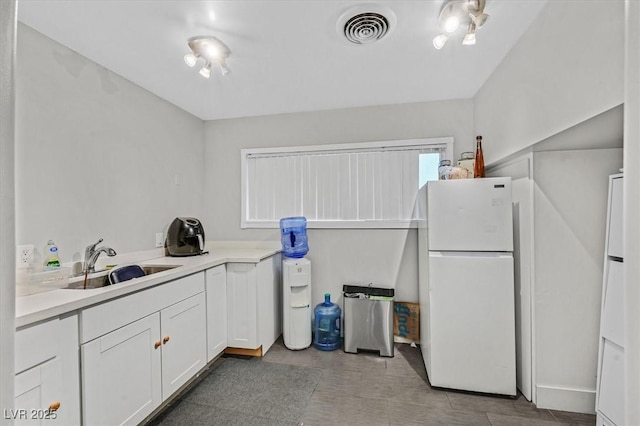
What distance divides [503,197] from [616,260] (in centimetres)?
67

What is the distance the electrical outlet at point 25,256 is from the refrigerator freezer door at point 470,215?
252cm

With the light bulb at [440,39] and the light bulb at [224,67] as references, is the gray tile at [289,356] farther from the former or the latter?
the light bulb at [440,39]

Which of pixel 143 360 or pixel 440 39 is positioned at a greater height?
pixel 440 39

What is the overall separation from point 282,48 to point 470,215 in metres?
1.75

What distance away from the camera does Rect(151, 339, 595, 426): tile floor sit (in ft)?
5.82

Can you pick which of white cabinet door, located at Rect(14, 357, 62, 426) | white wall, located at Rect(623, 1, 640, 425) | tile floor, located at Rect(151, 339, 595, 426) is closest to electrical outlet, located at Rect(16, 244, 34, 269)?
white cabinet door, located at Rect(14, 357, 62, 426)

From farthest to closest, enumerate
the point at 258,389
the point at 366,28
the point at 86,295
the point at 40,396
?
the point at 258,389
the point at 366,28
the point at 86,295
the point at 40,396

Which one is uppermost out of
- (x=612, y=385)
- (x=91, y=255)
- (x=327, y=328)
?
(x=91, y=255)

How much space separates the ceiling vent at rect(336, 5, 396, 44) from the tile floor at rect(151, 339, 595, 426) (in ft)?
7.85

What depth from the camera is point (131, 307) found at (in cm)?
158

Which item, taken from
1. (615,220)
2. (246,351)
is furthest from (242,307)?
(615,220)

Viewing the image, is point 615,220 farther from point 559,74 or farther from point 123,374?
point 123,374

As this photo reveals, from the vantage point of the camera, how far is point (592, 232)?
1.82m

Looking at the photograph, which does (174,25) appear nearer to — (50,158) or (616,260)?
(50,158)
